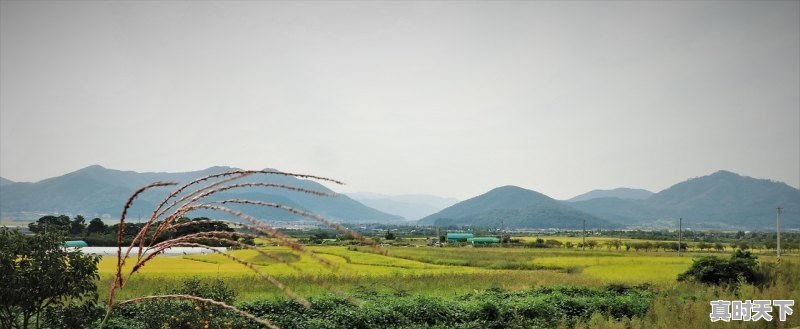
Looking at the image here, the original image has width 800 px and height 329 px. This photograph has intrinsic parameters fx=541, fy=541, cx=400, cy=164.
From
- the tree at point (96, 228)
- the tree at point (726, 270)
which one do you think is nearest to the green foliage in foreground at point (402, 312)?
the tree at point (726, 270)

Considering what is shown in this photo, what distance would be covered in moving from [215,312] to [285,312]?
1.68 m

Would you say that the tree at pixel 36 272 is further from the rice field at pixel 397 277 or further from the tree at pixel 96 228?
the tree at pixel 96 228

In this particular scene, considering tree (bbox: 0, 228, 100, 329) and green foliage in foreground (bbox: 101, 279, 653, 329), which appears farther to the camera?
green foliage in foreground (bbox: 101, 279, 653, 329)

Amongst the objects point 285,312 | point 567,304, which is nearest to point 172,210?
point 285,312

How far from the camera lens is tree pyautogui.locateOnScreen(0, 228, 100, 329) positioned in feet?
16.0

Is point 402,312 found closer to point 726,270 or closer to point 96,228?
point 726,270

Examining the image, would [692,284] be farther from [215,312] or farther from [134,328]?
[134,328]

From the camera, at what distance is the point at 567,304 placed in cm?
1409

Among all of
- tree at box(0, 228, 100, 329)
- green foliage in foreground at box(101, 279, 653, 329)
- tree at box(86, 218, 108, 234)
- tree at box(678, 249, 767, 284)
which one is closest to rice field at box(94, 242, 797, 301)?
green foliage in foreground at box(101, 279, 653, 329)

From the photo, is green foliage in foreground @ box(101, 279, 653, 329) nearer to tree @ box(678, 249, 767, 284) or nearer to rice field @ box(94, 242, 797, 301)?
rice field @ box(94, 242, 797, 301)

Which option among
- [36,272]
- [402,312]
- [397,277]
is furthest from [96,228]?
[36,272]

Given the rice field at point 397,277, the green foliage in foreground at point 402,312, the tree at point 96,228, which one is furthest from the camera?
the tree at point 96,228

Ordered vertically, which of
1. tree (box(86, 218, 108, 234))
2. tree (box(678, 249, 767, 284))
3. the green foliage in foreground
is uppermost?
tree (box(678, 249, 767, 284))

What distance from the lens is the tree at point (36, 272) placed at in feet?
16.0
